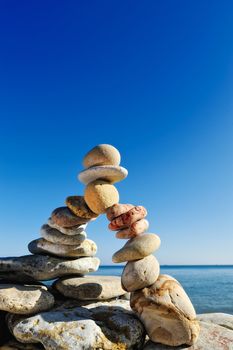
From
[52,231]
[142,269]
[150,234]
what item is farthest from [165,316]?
[52,231]

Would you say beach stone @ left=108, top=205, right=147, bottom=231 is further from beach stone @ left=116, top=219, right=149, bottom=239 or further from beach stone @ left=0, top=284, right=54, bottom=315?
beach stone @ left=0, top=284, right=54, bottom=315

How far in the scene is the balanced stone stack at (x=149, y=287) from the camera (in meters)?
5.79

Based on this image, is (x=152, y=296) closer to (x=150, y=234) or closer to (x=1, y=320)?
(x=150, y=234)

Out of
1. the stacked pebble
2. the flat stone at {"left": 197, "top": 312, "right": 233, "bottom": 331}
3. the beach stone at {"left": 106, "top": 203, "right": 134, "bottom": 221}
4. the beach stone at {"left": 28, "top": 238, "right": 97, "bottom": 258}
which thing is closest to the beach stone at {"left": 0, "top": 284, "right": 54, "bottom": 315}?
the beach stone at {"left": 28, "top": 238, "right": 97, "bottom": 258}

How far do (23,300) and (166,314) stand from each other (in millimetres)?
2596

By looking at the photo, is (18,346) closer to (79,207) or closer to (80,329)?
(80,329)

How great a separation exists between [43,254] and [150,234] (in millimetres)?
2640

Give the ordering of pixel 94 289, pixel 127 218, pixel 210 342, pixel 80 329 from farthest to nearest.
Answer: pixel 94 289 < pixel 127 218 < pixel 210 342 < pixel 80 329

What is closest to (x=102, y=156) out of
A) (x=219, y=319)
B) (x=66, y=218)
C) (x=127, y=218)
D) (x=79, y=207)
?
(x=79, y=207)

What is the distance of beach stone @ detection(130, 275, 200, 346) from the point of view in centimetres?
576

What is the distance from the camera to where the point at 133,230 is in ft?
21.0

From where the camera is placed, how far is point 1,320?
6691 mm

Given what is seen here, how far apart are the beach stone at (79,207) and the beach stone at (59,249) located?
2.99 ft

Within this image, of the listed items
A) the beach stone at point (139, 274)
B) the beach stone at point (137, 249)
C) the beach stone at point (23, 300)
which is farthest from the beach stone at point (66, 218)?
the beach stone at point (139, 274)
